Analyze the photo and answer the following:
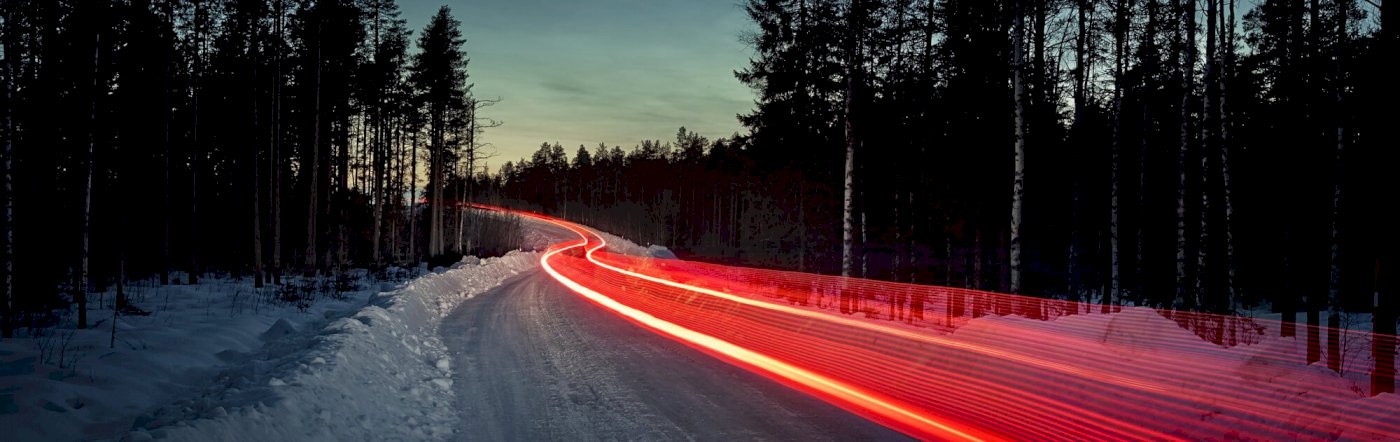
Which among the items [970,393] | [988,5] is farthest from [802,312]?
[988,5]

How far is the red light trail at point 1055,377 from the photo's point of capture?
17.7 ft

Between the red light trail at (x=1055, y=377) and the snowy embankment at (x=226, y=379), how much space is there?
14.0ft

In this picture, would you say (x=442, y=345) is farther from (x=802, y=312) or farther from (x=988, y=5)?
(x=988, y=5)

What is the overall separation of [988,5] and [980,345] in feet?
41.1

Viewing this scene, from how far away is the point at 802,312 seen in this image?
1435 centimetres

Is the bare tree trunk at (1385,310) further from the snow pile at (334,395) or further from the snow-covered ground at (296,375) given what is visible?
the snow pile at (334,395)

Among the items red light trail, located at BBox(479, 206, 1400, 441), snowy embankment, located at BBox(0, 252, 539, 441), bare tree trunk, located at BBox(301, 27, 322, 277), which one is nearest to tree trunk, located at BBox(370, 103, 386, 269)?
bare tree trunk, located at BBox(301, 27, 322, 277)

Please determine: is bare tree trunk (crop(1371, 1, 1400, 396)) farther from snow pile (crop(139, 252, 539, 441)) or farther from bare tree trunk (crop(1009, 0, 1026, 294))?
snow pile (crop(139, 252, 539, 441))

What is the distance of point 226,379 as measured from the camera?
21.4 feet

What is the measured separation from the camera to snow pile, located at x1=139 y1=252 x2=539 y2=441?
4.68 meters

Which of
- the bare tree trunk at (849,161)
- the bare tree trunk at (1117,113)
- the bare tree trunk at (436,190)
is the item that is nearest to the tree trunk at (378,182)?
the bare tree trunk at (436,190)

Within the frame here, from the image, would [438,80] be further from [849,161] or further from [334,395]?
[334,395]

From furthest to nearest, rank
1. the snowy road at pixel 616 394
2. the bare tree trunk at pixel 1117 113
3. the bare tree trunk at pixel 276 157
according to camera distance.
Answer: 1. the bare tree trunk at pixel 276 157
2. the bare tree trunk at pixel 1117 113
3. the snowy road at pixel 616 394

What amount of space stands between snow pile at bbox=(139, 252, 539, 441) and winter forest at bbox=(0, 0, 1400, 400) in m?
5.20
